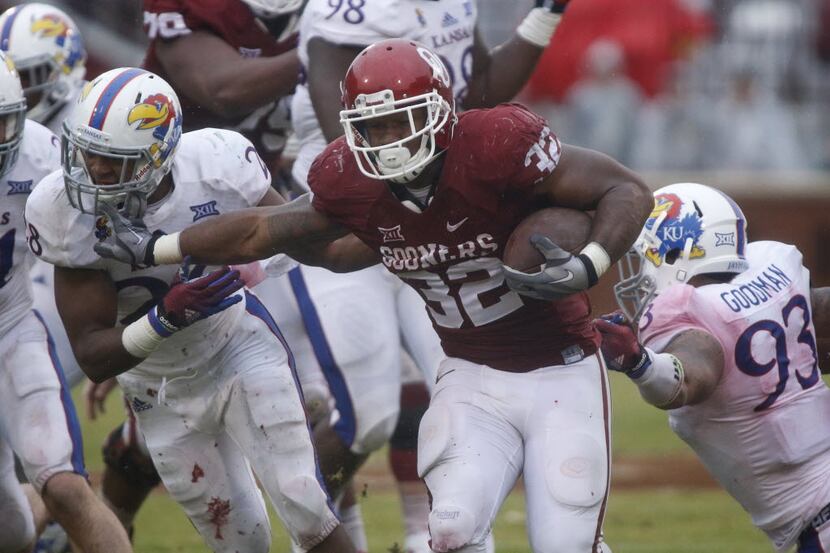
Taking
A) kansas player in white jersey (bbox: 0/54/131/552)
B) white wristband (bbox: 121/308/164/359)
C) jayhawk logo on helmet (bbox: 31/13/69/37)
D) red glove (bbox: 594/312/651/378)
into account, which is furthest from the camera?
jayhawk logo on helmet (bbox: 31/13/69/37)

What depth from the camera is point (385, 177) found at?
177 inches

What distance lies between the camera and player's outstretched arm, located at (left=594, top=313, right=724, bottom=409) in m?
4.59

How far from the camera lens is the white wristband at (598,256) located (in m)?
4.38

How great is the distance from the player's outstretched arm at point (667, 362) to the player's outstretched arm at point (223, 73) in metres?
2.12

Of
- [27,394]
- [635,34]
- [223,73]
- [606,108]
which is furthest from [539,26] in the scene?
[606,108]

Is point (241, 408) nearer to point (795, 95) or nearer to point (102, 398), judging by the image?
point (102, 398)

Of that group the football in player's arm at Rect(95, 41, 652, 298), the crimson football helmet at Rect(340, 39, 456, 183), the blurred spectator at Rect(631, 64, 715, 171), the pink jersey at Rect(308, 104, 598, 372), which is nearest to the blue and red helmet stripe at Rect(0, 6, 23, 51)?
the football in player's arm at Rect(95, 41, 652, 298)

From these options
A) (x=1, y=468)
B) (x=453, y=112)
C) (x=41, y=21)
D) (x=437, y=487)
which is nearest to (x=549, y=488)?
(x=437, y=487)

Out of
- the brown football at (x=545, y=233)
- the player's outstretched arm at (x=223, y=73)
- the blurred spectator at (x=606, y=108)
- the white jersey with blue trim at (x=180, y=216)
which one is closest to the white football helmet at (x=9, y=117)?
the white jersey with blue trim at (x=180, y=216)

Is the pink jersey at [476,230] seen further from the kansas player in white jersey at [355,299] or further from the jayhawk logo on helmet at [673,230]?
the kansas player in white jersey at [355,299]

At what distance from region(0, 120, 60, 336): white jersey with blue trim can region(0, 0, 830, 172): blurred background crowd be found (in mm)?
7843

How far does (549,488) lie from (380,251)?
88 cm

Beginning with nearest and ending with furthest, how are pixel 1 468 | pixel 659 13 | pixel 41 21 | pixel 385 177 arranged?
1. pixel 385 177
2. pixel 1 468
3. pixel 41 21
4. pixel 659 13

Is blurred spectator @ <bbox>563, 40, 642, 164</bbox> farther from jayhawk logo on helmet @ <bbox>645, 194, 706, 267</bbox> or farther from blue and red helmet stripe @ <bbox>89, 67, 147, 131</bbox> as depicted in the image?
blue and red helmet stripe @ <bbox>89, 67, 147, 131</bbox>
